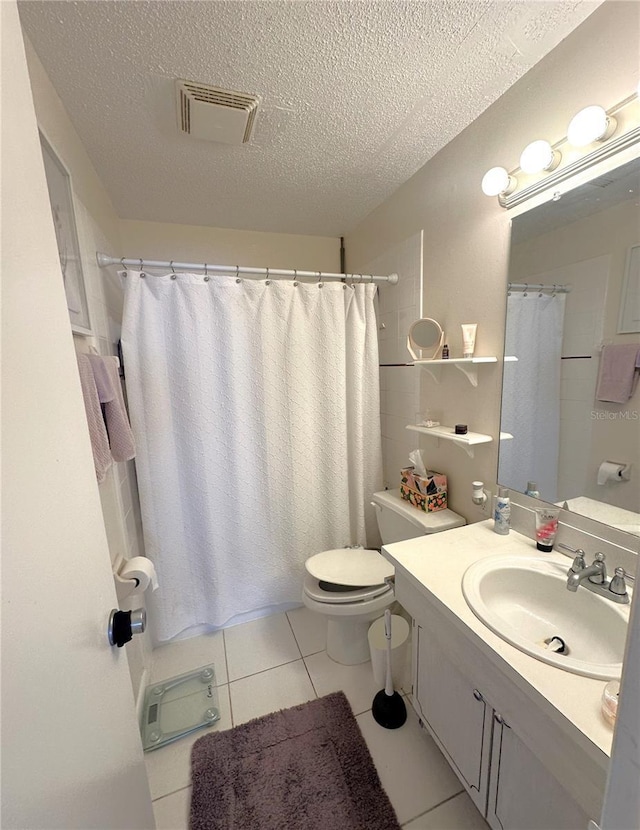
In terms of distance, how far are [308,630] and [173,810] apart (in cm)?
84

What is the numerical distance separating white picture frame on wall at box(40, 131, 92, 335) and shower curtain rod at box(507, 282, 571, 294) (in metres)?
1.42

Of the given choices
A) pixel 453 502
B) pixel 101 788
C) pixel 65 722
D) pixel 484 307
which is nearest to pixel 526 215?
pixel 484 307

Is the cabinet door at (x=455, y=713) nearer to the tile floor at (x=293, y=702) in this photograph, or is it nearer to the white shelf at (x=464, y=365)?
the tile floor at (x=293, y=702)

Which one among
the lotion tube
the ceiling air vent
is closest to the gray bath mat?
the lotion tube

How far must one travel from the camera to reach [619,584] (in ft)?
2.78

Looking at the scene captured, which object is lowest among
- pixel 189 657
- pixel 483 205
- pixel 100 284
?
pixel 189 657

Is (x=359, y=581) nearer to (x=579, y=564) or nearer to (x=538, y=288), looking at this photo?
(x=579, y=564)

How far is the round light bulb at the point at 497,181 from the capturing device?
3.61 feet

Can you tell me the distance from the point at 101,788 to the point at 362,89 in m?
1.83

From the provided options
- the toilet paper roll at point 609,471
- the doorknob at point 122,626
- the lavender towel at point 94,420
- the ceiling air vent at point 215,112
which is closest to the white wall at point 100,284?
the lavender towel at point 94,420

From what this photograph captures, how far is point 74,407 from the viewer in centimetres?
57

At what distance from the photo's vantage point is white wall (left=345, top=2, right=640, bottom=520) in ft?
2.86

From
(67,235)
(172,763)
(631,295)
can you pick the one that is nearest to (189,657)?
(172,763)

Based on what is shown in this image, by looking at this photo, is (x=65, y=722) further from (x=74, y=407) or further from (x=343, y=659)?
(x=343, y=659)
